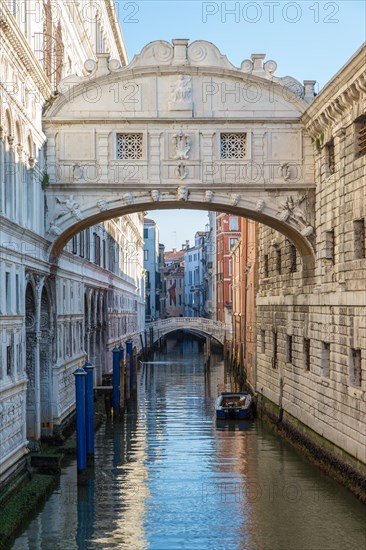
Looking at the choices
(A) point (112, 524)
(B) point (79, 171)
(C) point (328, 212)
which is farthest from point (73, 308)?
(A) point (112, 524)

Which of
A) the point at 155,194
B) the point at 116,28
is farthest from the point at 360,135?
the point at 116,28

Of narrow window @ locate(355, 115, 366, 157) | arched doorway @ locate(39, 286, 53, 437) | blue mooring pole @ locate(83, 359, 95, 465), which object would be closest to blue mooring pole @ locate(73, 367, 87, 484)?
blue mooring pole @ locate(83, 359, 95, 465)

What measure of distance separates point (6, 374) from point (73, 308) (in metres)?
9.52

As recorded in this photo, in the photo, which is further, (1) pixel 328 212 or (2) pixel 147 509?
(1) pixel 328 212

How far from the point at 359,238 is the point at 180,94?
572 centimetres

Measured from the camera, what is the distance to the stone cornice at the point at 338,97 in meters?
15.1

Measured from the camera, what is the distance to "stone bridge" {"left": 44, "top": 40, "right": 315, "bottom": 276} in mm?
19578

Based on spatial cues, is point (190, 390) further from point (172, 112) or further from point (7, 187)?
point (7, 187)

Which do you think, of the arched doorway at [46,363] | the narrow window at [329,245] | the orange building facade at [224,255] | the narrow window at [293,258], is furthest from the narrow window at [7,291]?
the orange building facade at [224,255]

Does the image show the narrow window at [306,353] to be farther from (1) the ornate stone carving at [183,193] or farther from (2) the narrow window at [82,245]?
(2) the narrow window at [82,245]

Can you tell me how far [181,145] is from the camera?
19.6 meters

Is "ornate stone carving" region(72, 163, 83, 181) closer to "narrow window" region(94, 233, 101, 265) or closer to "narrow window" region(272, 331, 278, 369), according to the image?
"narrow window" region(272, 331, 278, 369)

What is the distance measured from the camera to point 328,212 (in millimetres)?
18516

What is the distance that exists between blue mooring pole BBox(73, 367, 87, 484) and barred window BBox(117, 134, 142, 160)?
5.01 meters
